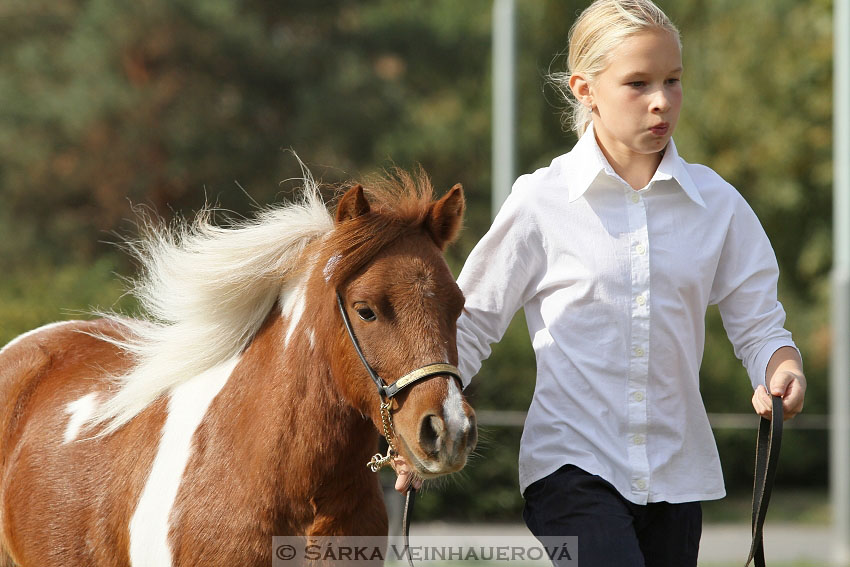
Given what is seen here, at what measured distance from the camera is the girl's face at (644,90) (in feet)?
9.93

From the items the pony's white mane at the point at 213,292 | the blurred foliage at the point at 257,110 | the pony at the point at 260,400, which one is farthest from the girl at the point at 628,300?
the blurred foliage at the point at 257,110

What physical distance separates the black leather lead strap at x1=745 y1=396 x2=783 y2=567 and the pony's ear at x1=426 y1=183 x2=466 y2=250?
1.04m

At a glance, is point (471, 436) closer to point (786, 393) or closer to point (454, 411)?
point (454, 411)

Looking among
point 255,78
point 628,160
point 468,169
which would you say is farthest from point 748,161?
point 628,160

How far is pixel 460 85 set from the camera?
2461 centimetres

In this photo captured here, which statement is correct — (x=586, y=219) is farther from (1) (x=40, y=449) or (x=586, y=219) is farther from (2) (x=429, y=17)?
(2) (x=429, y=17)

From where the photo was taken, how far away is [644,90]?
3.05 meters

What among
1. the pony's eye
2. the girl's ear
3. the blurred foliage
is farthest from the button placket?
the blurred foliage

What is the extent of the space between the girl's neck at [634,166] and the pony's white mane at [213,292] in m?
0.89

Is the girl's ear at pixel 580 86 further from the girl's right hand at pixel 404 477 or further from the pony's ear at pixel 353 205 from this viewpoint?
the girl's right hand at pixel 404 477

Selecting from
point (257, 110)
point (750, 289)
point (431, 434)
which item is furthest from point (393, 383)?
point (257, 110)

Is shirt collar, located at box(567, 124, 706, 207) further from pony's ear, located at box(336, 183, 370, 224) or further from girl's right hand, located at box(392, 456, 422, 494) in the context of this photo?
girl's right hand, located at box(392, 456, 422, 494)

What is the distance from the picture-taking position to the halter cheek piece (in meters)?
2.78

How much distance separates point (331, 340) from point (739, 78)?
19102mm
